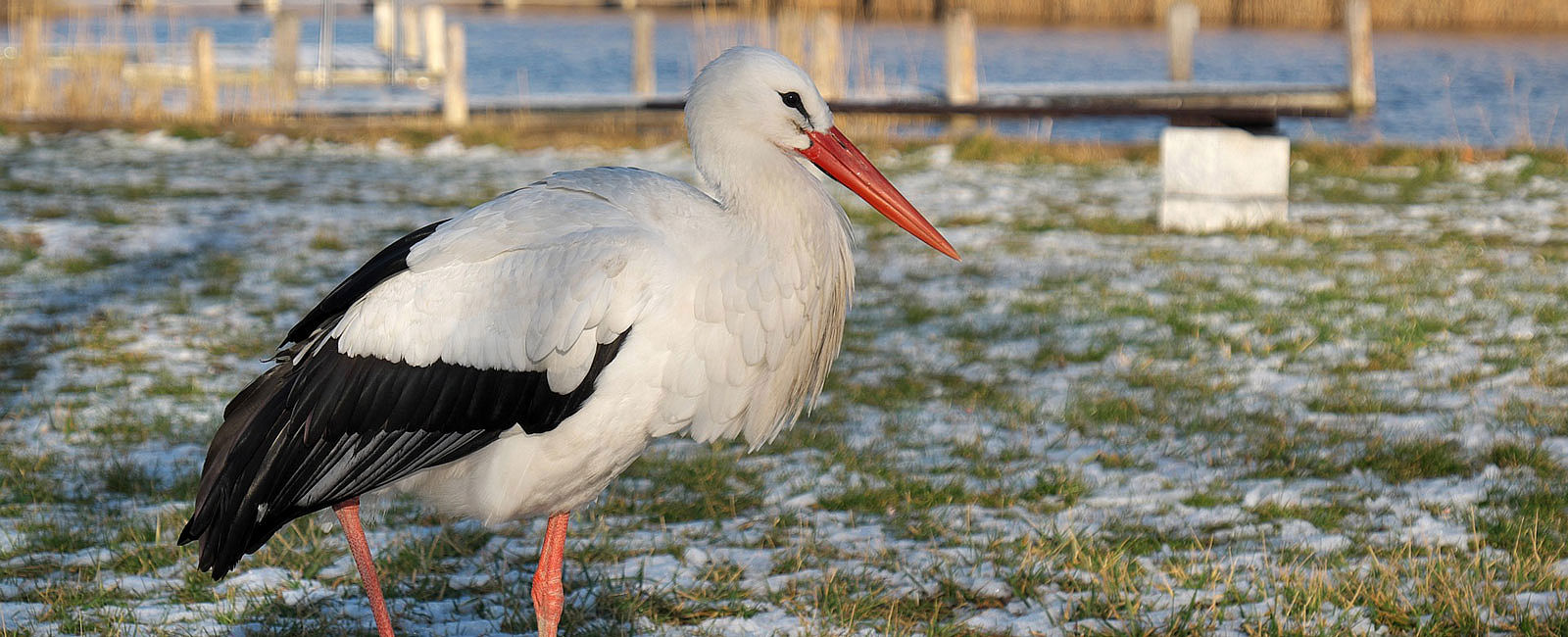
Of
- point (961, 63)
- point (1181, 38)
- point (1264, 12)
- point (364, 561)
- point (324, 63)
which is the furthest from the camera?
point (1264, 12)

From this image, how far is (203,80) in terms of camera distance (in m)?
15.4

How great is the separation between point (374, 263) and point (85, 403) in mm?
2898

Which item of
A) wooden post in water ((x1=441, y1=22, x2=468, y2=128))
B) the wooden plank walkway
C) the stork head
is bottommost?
the wooden plank walkway

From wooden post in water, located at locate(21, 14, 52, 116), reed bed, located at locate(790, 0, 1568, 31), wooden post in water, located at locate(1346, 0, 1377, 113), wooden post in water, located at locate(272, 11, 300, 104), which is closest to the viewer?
wooden post in water, located at locate(21, 14, 52, 116)

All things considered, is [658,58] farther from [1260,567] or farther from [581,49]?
[1260,567]

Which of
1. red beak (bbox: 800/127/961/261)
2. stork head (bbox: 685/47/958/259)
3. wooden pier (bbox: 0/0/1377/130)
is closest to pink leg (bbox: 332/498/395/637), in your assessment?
stork head (bbox: 685/47/958/259)

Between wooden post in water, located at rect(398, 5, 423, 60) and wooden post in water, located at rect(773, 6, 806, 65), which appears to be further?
wooden post in water, located at rect(398, 5, 423, 60)

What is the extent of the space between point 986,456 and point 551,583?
2.10 metres

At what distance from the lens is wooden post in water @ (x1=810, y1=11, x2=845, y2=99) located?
1572 cm

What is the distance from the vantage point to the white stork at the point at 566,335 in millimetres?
3152

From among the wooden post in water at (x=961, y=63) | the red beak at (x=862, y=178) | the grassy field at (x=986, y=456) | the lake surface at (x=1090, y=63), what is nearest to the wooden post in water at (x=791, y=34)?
the lake surface at (x=1090, y=63)

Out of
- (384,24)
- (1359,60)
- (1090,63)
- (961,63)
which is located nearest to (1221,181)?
(961,63)

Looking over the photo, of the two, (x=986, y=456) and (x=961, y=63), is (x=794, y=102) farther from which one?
(x=961, y=63)

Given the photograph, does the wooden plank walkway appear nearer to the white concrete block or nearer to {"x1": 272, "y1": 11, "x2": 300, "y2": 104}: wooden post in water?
{"x1": 272, "y1": 11, "x2": 300, "y2": 104}: wooden post in water
